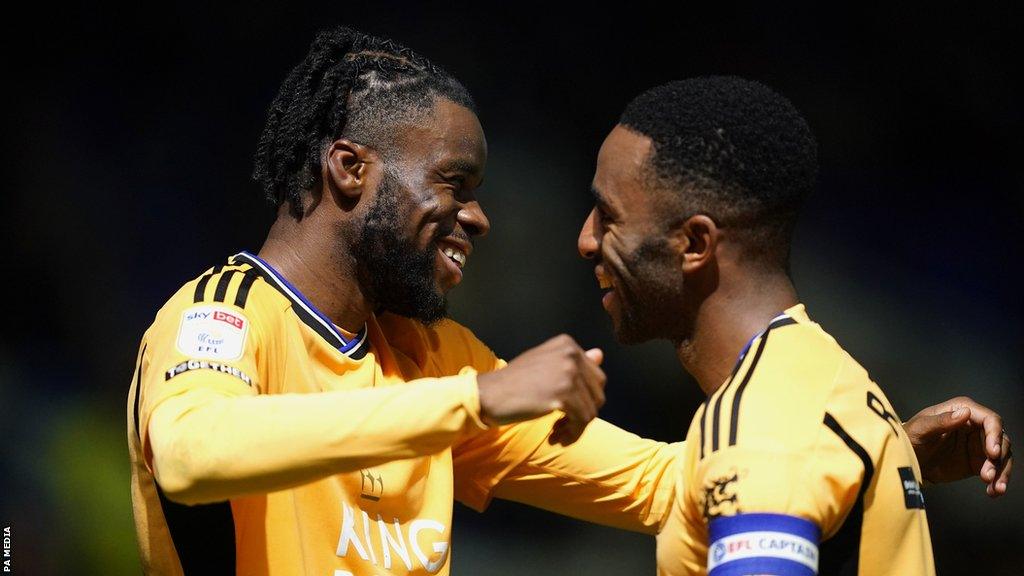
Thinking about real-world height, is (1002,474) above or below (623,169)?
below

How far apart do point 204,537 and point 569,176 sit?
10.5ft

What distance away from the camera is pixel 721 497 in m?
2.25

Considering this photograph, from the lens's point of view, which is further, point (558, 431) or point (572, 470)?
point (572, 470)

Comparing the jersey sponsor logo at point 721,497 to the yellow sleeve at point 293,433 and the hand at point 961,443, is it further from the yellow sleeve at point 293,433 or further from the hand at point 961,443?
the hand at point 961,443

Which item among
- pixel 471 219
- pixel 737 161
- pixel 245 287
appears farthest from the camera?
pixel 471 219

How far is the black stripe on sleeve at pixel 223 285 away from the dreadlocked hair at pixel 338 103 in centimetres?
30

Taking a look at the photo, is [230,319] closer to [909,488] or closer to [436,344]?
[436,344]

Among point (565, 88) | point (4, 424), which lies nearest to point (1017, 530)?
point (565, 88)

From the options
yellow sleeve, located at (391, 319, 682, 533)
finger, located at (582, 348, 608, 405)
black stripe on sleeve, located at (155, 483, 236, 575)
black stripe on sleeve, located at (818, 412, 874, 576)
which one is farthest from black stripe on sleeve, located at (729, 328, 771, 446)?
black stripe on sleeve, located at (155, 483, 236, 575)

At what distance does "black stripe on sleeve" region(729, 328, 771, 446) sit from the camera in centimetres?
231

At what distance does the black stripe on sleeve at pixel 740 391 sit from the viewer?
2311 mm

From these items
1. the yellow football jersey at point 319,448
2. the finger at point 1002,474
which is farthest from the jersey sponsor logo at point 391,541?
the finger at point 1002,474

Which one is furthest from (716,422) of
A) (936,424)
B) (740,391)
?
(936,424)

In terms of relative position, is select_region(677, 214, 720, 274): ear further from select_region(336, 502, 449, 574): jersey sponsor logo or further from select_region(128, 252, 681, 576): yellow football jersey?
select_region(336, 502, 449, 574): jersey sponsor logo
